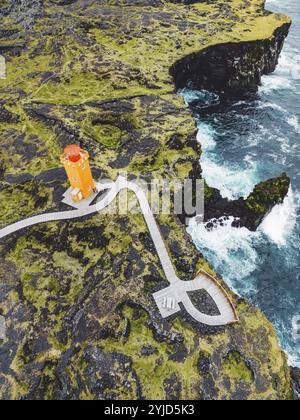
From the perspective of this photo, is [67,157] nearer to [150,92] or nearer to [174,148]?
[174,148]

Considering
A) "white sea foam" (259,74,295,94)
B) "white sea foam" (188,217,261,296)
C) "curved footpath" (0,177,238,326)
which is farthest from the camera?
"white sea foam" (259,74,295,94)

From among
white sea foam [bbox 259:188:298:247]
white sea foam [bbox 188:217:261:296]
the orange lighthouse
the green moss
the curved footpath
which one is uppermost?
A: the orange lighthouse

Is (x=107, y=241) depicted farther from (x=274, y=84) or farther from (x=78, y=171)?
(x=274, y=84)

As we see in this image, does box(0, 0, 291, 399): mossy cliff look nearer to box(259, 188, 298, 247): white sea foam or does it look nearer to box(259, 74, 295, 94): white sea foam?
box(259, 74, 295, 94): white sea foam

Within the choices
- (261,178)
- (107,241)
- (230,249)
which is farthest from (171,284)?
(261,178)

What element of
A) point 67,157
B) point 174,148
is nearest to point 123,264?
point 67,157

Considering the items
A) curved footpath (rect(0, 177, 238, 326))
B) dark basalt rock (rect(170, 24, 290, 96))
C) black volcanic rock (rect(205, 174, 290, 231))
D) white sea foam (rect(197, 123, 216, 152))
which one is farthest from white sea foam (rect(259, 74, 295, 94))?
curved footpath (rect(0, 177, 238, 326))
